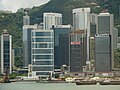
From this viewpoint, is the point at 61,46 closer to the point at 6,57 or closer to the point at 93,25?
the point at 6,57

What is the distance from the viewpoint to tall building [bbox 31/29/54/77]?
9556 cm

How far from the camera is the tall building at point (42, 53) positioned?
9556cm

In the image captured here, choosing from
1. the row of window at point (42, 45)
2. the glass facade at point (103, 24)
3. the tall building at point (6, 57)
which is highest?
the glass facade at point (103, 24)

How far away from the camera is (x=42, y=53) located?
9500 centimetres

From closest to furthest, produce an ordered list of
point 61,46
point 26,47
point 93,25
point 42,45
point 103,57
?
point 42,45 < point 103,57 < point 61,46 < point 26,47 < point 93,25

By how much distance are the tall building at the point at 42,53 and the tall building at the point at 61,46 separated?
1526cm

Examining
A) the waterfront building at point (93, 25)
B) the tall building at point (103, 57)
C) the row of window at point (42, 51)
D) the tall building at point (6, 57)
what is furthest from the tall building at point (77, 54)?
the waterfront building at point (93, 25)

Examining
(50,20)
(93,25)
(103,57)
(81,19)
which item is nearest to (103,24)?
(93,25)

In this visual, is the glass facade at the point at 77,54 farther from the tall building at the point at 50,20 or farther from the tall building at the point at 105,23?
the tall building at the point at 50,20

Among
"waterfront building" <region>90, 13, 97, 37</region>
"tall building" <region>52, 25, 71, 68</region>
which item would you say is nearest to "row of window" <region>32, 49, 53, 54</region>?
"tall building" <region>52, 25, 71, 68</region>

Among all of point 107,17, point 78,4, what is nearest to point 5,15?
point 78,4

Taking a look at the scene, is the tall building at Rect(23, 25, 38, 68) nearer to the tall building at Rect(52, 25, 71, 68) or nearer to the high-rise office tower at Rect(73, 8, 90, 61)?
the tall building at Rect(52, 25, 71, 68)

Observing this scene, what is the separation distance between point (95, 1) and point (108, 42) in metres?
63.1

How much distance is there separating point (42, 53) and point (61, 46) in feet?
72.9
